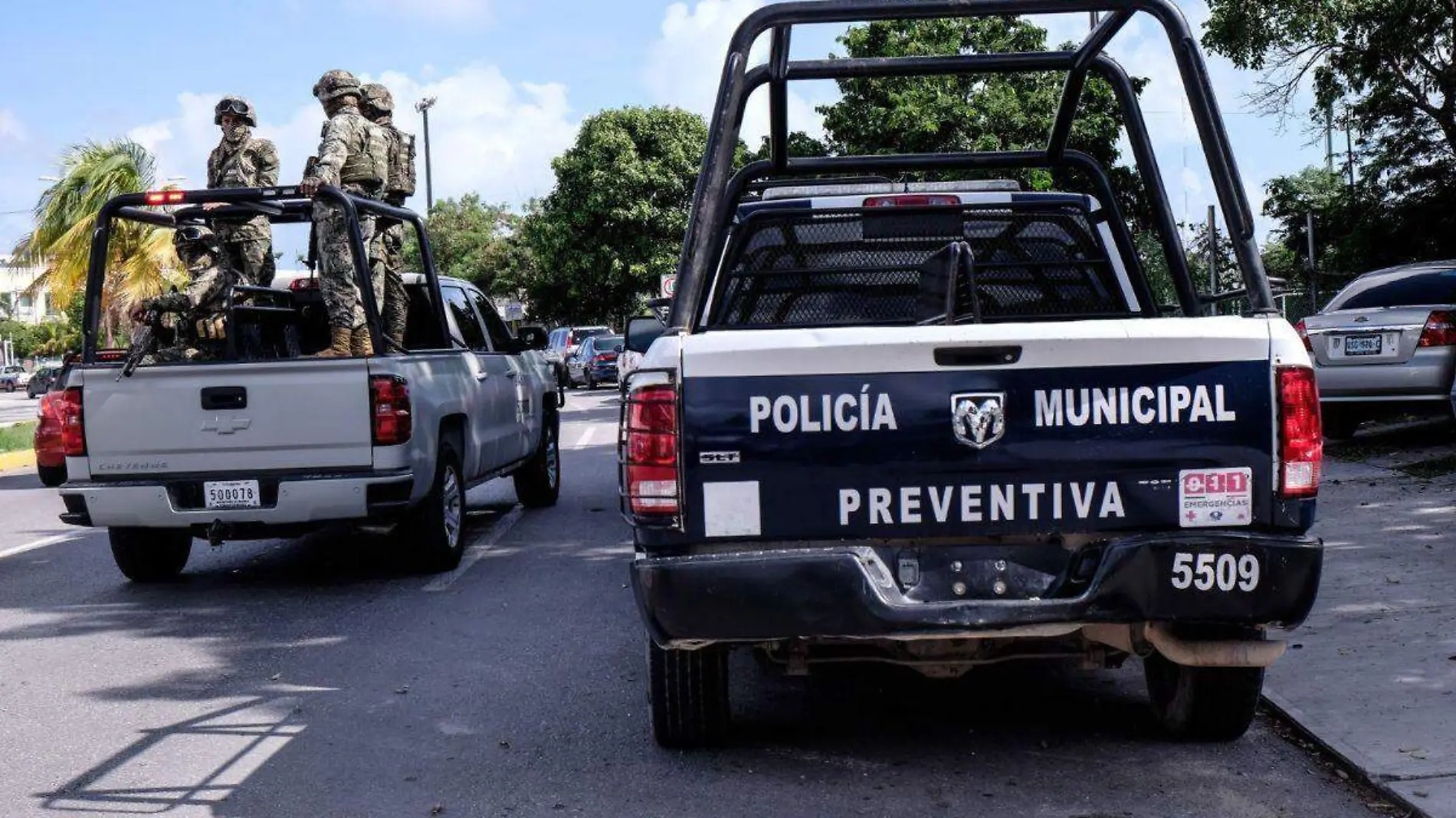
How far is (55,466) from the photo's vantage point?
40.6 ft

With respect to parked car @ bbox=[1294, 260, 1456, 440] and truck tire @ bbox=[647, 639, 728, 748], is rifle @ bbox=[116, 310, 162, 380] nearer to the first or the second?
truck tire @ bbox=[647, 639, 728, 748]

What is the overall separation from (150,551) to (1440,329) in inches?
392

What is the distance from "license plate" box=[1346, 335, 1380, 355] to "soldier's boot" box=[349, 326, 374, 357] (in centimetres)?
823

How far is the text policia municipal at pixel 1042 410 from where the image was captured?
416cm

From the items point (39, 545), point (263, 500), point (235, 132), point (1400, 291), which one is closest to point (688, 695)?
point (263, 500)

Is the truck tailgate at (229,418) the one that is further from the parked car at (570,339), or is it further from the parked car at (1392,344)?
the parked car at (570,339)

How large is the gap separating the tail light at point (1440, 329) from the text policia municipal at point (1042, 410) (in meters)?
9.11

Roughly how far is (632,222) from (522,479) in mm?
37744

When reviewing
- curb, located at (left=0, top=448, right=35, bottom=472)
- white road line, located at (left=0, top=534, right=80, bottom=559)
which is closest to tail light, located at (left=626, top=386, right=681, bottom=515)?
white road line, located at (left=0, top=534, right=80, bottom=559)

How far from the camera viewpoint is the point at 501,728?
5.34 meters

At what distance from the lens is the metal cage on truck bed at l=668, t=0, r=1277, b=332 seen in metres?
4.46

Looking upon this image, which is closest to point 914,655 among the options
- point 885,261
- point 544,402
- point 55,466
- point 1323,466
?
point 885,261

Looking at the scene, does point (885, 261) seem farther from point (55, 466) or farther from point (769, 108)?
point (55, 466)

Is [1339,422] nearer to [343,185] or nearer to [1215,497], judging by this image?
[343,185]
